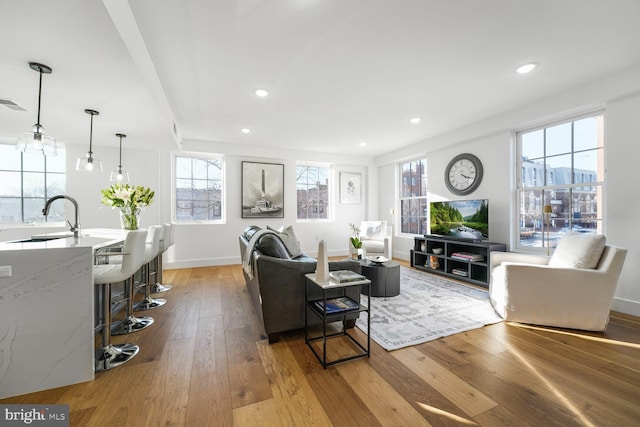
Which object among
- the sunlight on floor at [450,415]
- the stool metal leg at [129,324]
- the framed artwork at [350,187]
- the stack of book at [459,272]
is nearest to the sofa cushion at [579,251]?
the stack of book at [459,272]

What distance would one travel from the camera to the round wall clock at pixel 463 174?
13.9 feet

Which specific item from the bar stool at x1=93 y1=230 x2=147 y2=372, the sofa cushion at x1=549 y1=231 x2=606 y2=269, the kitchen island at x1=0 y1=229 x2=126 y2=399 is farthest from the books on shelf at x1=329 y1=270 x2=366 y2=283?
the sofa cushion at x1=549 y1=231 x2=606 y2=269

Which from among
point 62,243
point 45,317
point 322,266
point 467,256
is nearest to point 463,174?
point 467,256

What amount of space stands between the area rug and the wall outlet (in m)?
2.50

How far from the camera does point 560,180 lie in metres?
3.37

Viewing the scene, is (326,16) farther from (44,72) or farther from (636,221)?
(636,221)

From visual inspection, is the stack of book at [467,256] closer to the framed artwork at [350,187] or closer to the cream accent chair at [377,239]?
the cream accent chair at [377,239]

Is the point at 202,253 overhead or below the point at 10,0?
below

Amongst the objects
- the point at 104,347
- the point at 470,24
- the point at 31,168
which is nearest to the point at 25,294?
the point at 104,347

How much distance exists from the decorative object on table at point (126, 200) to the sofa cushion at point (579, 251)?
4420 millimetres

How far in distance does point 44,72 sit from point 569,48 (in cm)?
429

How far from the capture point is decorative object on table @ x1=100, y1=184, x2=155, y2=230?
270cm

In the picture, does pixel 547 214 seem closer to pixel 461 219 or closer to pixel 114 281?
pixel 461 219

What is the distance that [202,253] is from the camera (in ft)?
16.6
